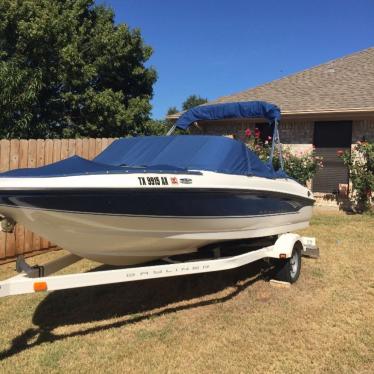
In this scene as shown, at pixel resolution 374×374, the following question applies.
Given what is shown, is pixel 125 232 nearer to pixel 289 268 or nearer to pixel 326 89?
pixel 289 268

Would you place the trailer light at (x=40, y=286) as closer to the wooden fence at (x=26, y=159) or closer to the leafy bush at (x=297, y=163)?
the wooden fence at (x=26, y=159)

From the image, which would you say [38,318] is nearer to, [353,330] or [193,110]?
[353,330]

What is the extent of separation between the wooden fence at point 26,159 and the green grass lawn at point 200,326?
1.69 ft

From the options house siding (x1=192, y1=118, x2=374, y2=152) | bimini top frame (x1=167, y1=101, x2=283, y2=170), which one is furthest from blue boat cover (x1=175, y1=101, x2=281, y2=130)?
house siding (x1=192, y1=118, x2=374, y2=152)

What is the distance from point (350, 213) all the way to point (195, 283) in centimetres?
794

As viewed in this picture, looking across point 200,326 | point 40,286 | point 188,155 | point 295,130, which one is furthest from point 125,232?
point 295,130

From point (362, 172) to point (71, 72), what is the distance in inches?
404

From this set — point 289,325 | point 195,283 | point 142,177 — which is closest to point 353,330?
point 289,325

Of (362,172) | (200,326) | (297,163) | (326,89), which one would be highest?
(326,89)

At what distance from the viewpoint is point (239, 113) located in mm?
6918

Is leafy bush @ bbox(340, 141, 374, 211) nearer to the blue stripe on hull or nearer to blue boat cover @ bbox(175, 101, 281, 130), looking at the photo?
blue boat cover @ bbox(175, 101, 281, 130)

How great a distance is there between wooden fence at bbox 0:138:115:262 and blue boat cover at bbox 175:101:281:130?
6.81ft

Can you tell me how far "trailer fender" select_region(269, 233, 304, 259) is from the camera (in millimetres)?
5645

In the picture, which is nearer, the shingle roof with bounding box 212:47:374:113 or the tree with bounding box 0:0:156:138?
the shingle roof with bounding box 212:47:374:113
